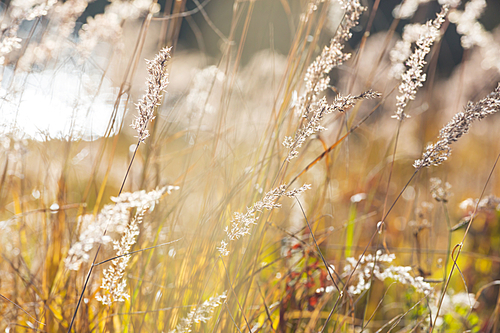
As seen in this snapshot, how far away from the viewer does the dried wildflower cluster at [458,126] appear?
0.41 metres

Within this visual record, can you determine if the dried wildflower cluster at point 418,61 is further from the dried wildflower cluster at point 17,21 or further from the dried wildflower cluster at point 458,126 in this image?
the dried wildflower cluster at point 17,21

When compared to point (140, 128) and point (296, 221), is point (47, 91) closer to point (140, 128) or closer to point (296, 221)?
point (140, 128)

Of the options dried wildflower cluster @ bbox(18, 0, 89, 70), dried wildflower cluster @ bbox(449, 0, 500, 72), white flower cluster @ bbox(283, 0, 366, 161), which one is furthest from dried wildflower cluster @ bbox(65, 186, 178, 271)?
dried wildflower cluster @ bbox(449, 0, 500, 72)

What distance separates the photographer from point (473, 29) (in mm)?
919

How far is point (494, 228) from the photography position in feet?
3.31

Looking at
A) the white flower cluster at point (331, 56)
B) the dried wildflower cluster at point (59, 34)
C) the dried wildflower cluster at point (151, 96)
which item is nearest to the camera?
the dried wildflower cluster at point (151, 96)

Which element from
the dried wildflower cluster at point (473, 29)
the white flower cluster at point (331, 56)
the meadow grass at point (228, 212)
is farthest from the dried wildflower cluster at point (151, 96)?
the dried wildflower cluster at point (473, 29)

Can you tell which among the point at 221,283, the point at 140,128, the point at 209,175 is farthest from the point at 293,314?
the point at 140,128

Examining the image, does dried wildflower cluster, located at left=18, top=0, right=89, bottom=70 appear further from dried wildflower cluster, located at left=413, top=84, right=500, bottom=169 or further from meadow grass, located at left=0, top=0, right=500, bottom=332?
dried wildflower cluster, located at left=413, top=84, right=500, bottom=169

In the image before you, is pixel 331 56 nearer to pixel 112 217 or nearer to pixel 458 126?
pixel 458 126

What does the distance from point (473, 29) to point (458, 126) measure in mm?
710

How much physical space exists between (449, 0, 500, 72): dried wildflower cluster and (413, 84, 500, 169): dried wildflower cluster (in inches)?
19.8

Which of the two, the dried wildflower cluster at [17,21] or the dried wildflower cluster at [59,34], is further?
the dried wildflower cluster at [59,34]

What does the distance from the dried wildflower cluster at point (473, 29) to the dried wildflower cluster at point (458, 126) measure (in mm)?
502
